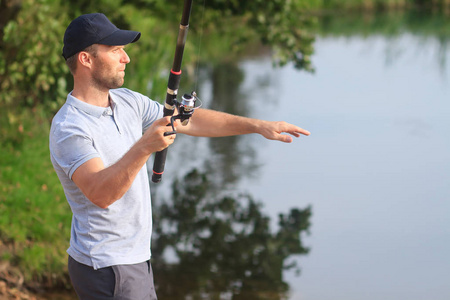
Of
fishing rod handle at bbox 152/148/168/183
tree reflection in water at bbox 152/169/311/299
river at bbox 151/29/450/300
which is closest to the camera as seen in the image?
fishing rod handle at bbox 152/148/168/183


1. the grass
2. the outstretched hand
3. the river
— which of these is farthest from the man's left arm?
the river

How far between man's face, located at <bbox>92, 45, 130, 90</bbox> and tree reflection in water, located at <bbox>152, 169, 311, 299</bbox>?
119 inches

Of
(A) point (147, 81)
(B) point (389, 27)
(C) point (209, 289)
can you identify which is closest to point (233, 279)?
(C) point (209, 289)

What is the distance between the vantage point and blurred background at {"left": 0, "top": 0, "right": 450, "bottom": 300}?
5.32m

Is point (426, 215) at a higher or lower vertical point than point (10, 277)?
higher

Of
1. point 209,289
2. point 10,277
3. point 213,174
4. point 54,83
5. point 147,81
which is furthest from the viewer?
point 147,81

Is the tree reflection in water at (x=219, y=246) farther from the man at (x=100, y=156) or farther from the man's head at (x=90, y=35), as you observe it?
the man's head at (x=90, y=35)

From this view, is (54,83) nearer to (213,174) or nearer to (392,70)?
(213,174)

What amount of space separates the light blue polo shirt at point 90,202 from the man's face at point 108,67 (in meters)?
0.09

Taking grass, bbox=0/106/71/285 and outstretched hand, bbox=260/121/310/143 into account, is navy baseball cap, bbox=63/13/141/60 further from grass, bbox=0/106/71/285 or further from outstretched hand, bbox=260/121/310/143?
grass, bbox=0/106/71/285

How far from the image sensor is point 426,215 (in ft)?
23.1

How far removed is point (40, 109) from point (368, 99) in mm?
6822

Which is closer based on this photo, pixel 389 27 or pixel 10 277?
pixel 10 277

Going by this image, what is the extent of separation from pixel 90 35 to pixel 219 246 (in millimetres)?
3884
